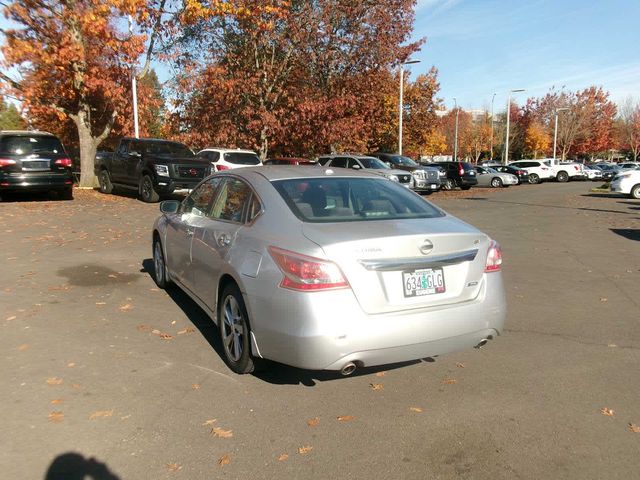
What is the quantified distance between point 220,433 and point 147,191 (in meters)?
14.4

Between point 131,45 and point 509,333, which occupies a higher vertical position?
point 131,45

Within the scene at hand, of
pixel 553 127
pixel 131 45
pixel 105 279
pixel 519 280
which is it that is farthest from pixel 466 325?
pixel 553 127

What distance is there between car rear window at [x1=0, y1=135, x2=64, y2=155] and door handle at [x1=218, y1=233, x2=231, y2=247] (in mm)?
13575

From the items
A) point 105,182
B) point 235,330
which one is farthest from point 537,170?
point 235,330

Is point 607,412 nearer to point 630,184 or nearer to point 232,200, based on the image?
point 232,200

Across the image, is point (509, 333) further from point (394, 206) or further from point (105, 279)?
point (105, 279)

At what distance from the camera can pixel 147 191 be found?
54.8 feet

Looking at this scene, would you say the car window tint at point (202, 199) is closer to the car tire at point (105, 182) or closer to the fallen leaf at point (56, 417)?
the fallen leaf at point (56, 417)

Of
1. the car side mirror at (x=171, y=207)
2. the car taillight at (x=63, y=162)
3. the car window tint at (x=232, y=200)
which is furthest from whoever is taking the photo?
the car taillight at (x=63, y=162)

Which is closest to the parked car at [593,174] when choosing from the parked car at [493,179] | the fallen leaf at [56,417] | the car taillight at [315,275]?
the parked car at [493,179]

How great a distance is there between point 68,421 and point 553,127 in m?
75.7

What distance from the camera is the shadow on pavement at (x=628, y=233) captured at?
38.0ft

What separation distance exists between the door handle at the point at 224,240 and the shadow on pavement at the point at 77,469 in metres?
1.82

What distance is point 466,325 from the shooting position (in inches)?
148
